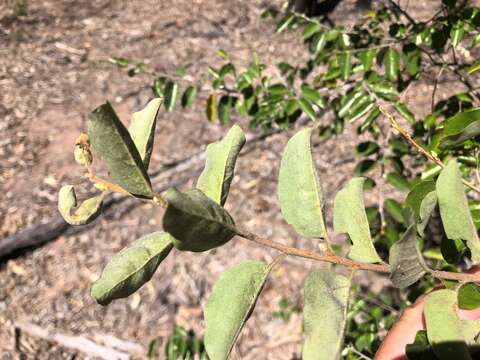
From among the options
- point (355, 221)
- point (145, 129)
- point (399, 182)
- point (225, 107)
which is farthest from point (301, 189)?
point (225, 107)

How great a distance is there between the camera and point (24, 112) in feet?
11.9

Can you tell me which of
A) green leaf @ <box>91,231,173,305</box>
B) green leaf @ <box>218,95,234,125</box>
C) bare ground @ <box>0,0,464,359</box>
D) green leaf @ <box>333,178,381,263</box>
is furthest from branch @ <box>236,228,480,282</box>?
bare ground @ <box>0,0,464,359</box>

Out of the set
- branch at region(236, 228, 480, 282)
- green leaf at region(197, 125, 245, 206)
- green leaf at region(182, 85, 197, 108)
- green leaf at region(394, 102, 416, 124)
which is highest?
green leaf at region(197, 125, 245, 206)

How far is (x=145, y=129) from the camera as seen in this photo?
631mm

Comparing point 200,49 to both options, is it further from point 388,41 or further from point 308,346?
point 308,346

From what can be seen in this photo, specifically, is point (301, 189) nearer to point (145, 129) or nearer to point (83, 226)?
point (145, 129)

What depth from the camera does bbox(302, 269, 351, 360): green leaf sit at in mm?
549

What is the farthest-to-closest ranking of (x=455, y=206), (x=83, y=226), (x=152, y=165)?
(x=152, y=165), (x=83, y=226), (x=455, y=206)

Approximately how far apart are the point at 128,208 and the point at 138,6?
7.56 feet

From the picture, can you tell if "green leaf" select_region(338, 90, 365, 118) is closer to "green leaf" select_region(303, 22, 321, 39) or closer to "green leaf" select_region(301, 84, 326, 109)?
"green leaf" select_region(301, 84, 326, 109)

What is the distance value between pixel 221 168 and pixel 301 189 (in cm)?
10

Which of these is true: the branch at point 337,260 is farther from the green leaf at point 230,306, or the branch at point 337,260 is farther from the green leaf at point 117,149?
the green leaf at point 117,149

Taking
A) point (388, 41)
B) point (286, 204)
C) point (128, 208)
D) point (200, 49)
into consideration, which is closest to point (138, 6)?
point (200, 49)

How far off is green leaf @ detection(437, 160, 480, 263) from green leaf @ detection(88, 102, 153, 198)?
0.32 meters
